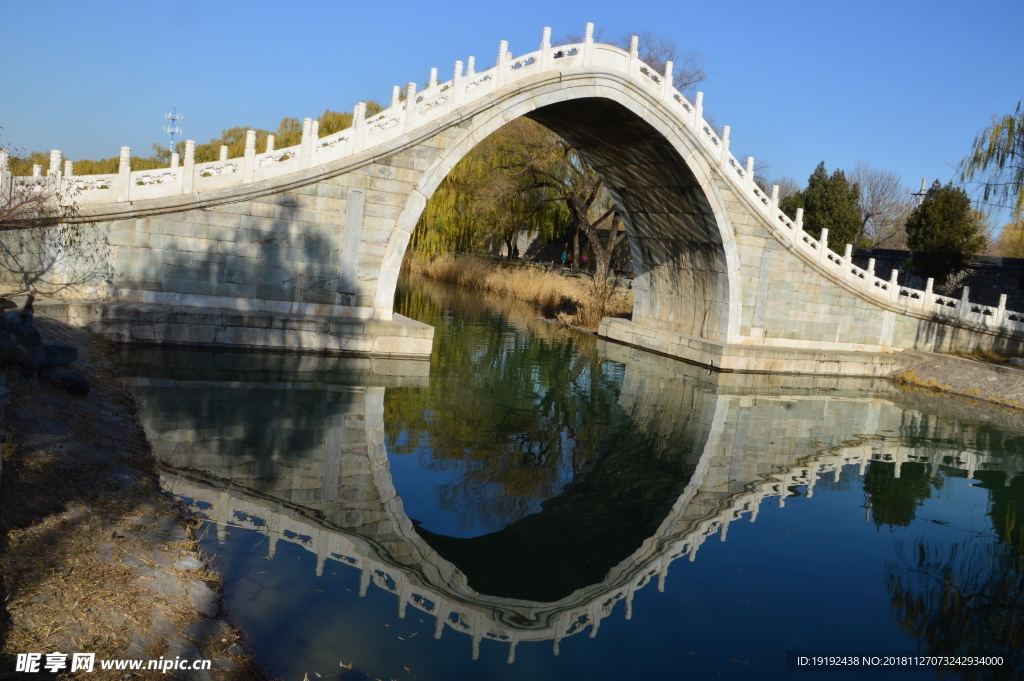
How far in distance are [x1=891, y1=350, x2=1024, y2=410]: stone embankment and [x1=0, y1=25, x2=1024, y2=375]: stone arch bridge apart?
0.48 m

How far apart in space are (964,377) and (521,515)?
→ 44.4 ft

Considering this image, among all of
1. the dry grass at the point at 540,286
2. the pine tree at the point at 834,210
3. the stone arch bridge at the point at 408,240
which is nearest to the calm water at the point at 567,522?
the stone arch bridge at the point at 408,240

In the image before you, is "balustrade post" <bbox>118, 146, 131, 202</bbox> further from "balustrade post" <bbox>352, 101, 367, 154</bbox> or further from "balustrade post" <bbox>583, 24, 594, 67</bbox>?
"balustrade post" <bbox>583, 24, 594, 67</bbox>

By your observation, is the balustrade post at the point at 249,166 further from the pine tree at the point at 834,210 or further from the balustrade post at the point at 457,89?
the pine tree at the point at 834,210

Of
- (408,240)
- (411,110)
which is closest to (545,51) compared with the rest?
(411,110)

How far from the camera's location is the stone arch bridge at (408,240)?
11922mm

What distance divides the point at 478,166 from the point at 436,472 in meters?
21.2

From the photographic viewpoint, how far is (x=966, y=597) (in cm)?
632

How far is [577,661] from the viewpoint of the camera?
4672 millimetres

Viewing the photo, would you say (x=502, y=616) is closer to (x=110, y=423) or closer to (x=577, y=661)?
(x=577, y=661)

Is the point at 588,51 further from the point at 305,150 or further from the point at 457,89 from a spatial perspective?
the point at 305,150

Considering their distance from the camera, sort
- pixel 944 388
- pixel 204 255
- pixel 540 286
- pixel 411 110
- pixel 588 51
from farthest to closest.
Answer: pixel 540 286 < pixel 944 388 < pixel 588 51 < pixel 411 110 < pixel 204 255

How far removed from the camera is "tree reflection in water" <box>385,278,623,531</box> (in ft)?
25.6

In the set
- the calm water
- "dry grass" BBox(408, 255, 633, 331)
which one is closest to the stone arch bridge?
the calm water
